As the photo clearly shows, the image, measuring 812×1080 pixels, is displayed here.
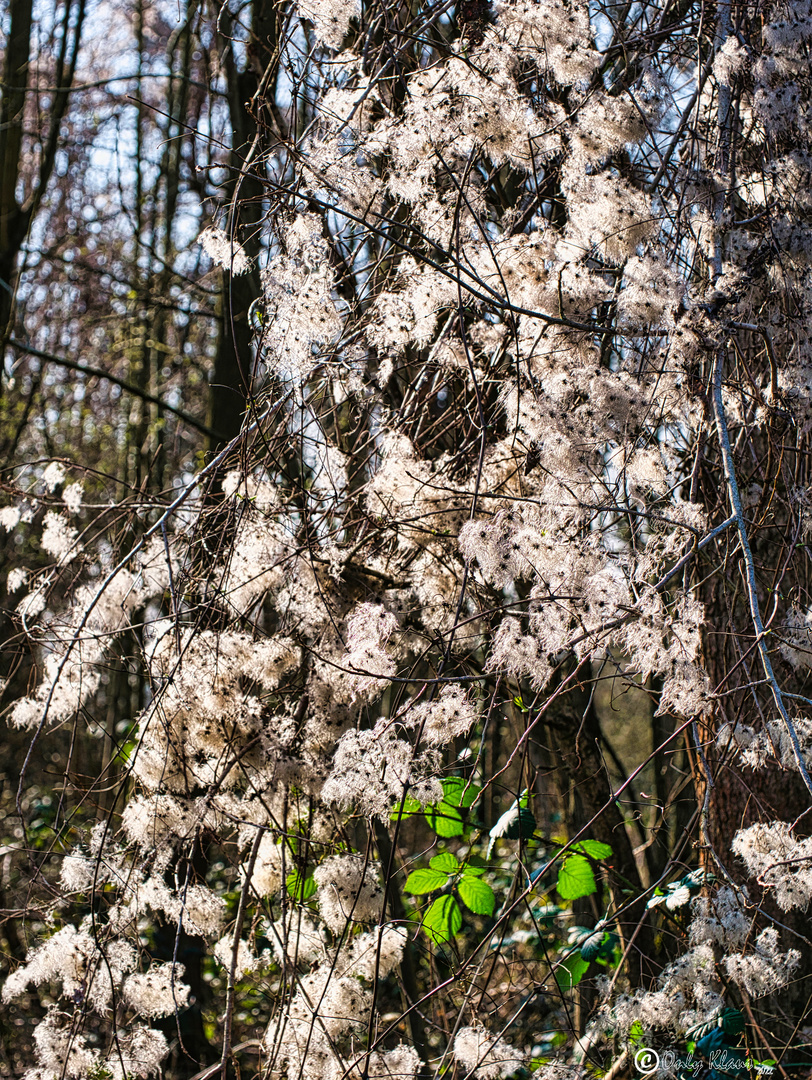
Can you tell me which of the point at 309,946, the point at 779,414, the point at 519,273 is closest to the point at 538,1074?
the point at 309,946

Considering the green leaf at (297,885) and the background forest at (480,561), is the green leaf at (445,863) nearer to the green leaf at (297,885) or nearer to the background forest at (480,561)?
the background forest at (480,561)

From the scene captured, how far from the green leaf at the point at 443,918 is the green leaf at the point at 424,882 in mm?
41

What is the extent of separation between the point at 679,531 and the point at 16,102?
209 inches

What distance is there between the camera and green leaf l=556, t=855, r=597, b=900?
7.25 ft

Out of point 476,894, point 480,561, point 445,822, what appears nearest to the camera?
point 480,561

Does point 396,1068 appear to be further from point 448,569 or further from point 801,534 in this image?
point 801,534

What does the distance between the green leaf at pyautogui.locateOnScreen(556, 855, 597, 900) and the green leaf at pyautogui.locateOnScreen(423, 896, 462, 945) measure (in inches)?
10.4

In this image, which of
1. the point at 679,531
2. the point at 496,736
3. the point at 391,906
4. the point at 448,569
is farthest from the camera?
the point at 496,736

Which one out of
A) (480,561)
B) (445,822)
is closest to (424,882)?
(445,822)

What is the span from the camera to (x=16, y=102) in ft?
18.0

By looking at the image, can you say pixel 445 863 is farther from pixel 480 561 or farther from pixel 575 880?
pixel 480 561

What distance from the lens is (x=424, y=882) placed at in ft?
7.30

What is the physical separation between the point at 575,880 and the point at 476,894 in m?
0.25

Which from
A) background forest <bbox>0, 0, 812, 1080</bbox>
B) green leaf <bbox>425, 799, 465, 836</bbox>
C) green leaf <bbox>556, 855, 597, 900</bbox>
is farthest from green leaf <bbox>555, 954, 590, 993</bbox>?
green leaf <bbox>425, 799, 465, 836</bbox>
